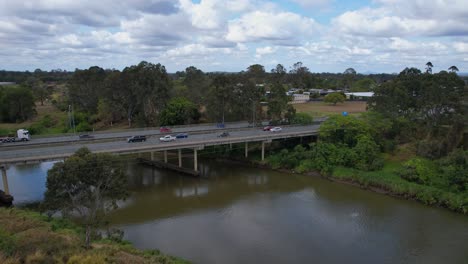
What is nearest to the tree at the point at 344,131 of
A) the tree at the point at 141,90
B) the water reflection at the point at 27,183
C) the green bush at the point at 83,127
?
the tree at the point at 141,90

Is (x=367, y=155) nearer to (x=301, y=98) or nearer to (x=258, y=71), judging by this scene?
(x=301, y=98)

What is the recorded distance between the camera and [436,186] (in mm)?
35750

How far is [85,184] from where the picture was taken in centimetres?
2370

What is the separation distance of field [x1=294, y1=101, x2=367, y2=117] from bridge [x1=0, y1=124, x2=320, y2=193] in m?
27.7

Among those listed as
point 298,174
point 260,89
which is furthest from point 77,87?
point 298,174

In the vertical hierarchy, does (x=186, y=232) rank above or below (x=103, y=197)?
below

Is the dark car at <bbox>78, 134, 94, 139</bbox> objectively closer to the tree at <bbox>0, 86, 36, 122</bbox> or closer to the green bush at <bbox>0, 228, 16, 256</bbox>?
the green bush at <bbox>0, 228, 16, 256</bbox>

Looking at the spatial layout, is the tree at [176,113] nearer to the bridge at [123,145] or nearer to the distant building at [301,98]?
the bridge at [123,145]

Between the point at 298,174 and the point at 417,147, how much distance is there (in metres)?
14.8

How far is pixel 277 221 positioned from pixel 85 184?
51.3 feet

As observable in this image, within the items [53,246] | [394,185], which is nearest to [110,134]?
[53,246]

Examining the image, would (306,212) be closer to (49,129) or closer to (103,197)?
(103,197)

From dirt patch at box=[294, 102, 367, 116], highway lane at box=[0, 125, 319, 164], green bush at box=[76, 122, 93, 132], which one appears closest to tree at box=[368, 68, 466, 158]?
highway lane at box=[0, 125, 319, 164]

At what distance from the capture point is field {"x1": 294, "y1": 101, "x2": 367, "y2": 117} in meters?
82.0
